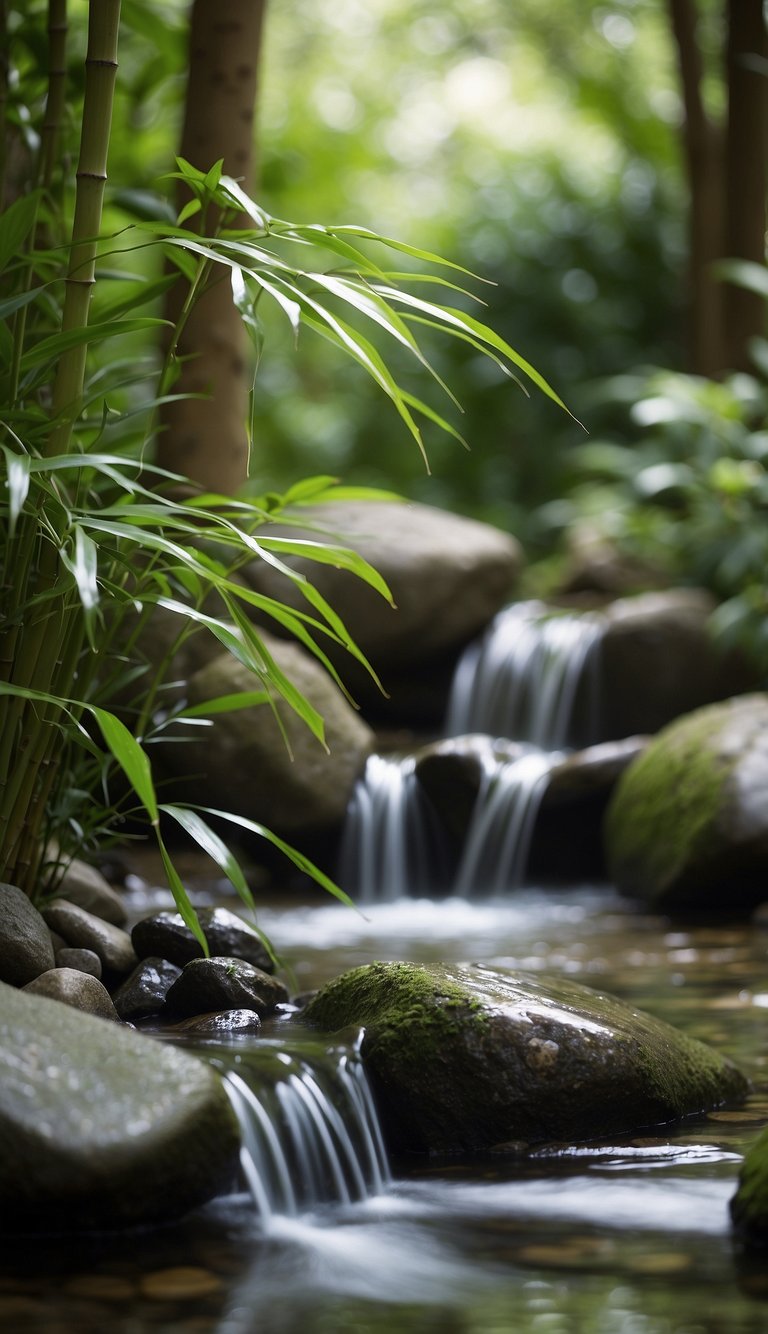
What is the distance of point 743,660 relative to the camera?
683 centimetres

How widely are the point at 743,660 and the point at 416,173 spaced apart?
11.8 metres

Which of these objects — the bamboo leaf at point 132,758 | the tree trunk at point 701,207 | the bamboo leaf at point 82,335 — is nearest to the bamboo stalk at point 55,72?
the bamboo leaf at point 82,335

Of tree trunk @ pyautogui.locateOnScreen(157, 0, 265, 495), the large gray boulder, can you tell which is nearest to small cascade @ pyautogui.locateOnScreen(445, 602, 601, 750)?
tree trunk @ pyautogui.locateOnScreen(157, 0, 265, 495)

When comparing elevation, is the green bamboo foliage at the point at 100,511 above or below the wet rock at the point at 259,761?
above

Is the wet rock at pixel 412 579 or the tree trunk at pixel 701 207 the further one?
the tree trunk at pixel 701 207

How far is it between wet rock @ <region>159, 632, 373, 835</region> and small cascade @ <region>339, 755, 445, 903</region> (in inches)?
7.5

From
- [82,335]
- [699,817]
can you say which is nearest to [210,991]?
[82,335]

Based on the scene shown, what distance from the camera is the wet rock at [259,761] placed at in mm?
5238

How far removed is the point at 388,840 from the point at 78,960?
9.48 feet

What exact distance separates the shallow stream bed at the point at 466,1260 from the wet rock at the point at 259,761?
96.8 inches

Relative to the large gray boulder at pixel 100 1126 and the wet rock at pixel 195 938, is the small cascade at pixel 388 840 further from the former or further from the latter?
the large gray boulder at pixel 100 1126

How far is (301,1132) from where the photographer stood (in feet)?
7.95

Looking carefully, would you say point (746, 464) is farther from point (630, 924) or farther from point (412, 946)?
point (412, 946)

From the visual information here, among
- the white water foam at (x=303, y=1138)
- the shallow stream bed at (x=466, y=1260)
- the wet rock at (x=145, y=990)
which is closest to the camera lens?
the shallow stream bed at (x=466, y=1260)
